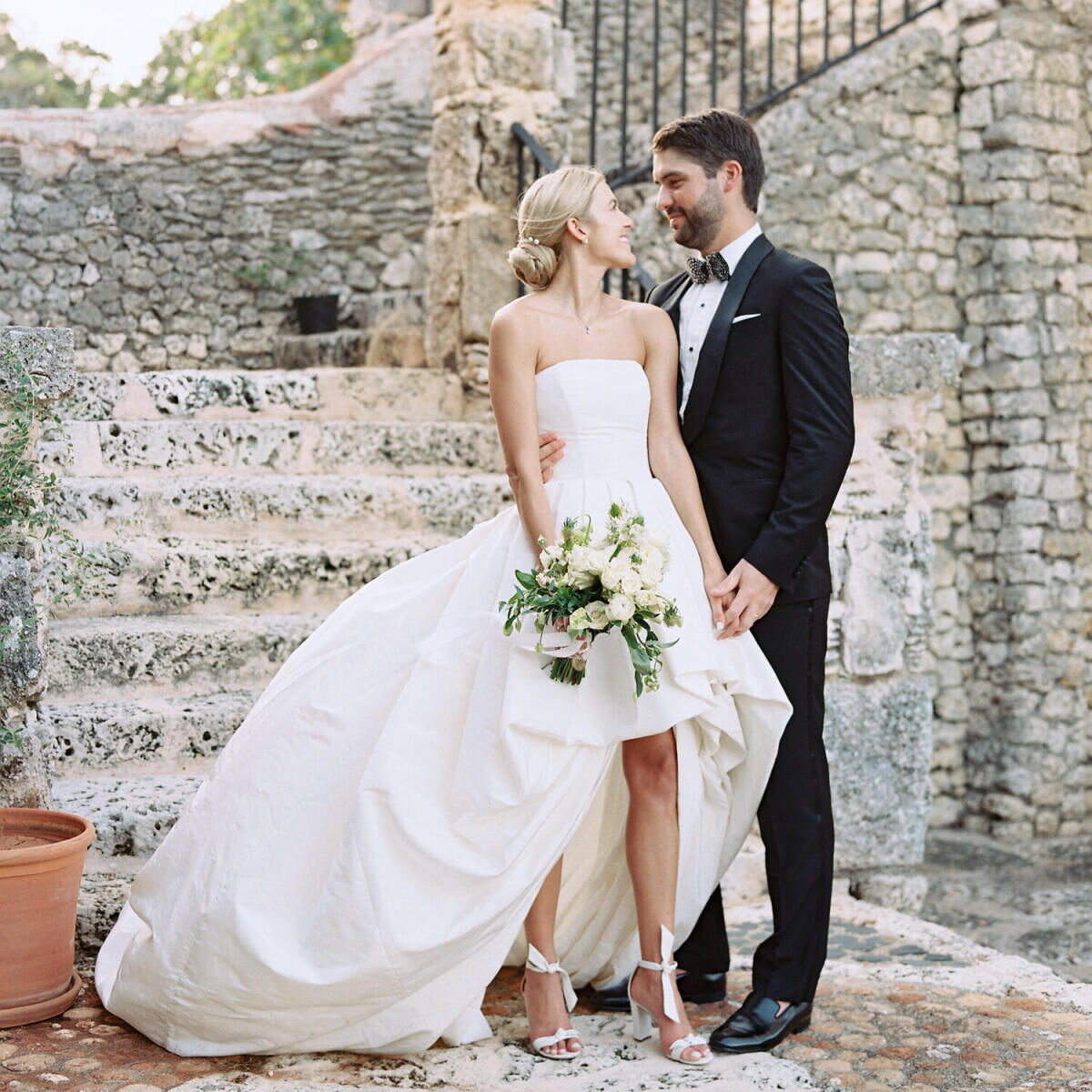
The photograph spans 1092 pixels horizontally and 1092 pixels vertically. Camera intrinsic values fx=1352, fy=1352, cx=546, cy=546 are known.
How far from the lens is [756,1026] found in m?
2.67

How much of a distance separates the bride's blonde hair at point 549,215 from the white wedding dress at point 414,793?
0.22 m

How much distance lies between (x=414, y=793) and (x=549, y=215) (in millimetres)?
1150

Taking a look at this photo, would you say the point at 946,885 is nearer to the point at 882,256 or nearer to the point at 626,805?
the point at 882,256

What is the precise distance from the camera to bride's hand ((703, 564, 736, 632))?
2.68 meters

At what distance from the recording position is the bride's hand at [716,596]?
105 inches

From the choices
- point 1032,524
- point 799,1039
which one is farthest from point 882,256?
point 799,1039

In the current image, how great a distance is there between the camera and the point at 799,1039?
2.72 meters

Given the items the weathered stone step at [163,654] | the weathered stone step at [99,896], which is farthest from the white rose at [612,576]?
the weathered stone step at [163,654]

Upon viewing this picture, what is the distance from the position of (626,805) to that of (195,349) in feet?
19.7

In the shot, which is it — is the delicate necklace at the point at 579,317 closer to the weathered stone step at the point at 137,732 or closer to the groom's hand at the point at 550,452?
the groom's hand at the point at 550,452

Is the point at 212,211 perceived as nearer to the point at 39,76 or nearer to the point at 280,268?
the point at 280,268

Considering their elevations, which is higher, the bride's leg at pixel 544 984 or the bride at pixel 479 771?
the bride at pixel 479 771

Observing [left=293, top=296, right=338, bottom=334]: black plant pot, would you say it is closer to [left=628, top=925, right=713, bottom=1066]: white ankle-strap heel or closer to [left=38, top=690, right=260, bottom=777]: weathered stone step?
[left=38, top=690, right=260, bottom=777]: weathered stone step

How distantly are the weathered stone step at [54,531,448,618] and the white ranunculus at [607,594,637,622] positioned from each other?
195 cm
